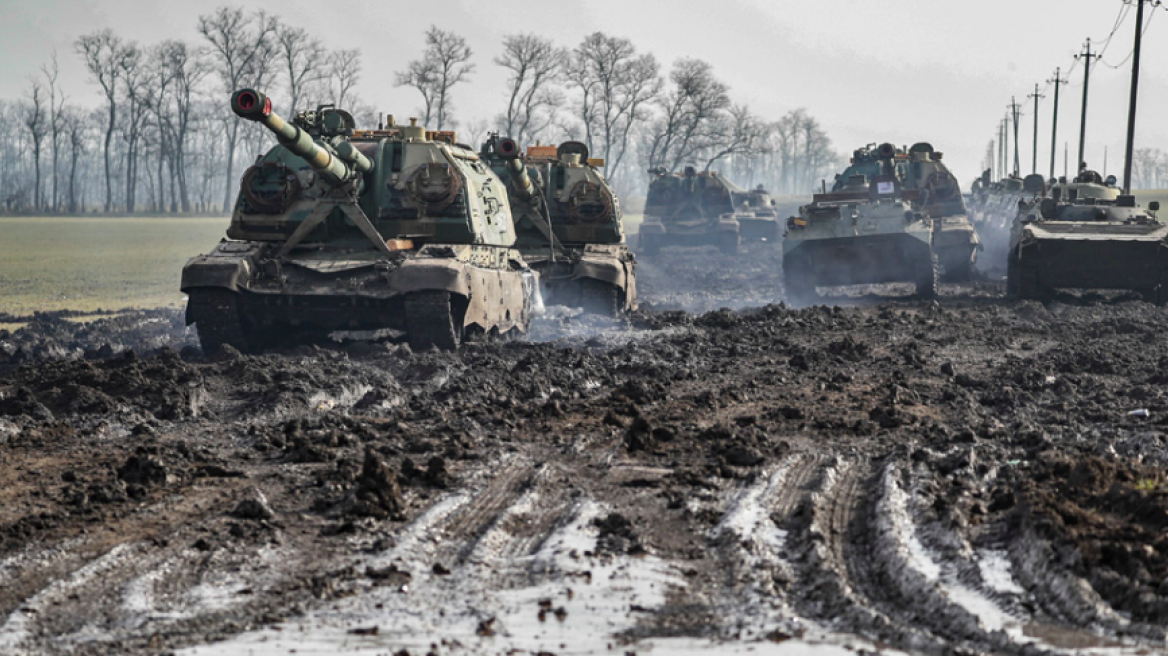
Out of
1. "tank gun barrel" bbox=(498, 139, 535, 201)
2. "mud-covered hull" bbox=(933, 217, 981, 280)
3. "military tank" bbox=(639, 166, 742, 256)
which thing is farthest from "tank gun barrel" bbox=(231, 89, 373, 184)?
"military tank" bbox=(639, 166, 742, 256)

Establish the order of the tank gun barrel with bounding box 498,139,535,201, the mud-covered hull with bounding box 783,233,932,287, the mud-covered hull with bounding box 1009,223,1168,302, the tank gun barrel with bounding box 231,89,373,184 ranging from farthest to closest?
the mud-covered hull with bounding box 783,233,932,287
the mud-covered hull with bounding box 1009,223,1168,302
the tank gun barrel with bounding box 498,139,535,201
the tank gun barrel with bounding box 231,89,373,184

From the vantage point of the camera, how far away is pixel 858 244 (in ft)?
69.7

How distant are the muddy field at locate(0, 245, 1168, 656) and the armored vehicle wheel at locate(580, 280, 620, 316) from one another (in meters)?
4.71

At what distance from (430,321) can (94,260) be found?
24.9 meters

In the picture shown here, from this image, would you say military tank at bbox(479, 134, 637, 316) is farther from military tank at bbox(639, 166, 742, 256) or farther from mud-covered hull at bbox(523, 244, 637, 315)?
military tank at bbox(639, 166, 742, 256)

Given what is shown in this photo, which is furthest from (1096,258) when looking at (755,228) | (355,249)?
(755,228)

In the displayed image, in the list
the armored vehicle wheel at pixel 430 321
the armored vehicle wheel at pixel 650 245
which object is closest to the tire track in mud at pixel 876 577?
the armored vehicle wheel at pixel 430 321

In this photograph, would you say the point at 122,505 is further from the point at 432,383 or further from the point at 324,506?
the point at 432,383

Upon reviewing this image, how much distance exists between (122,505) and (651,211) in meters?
30.1

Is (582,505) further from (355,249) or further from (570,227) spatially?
(570,227)

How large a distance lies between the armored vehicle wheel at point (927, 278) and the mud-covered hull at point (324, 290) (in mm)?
9246

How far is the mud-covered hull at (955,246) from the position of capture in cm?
2522

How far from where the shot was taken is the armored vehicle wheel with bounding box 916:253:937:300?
69.4ft

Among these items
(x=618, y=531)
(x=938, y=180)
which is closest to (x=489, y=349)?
(x=618, y=531)
